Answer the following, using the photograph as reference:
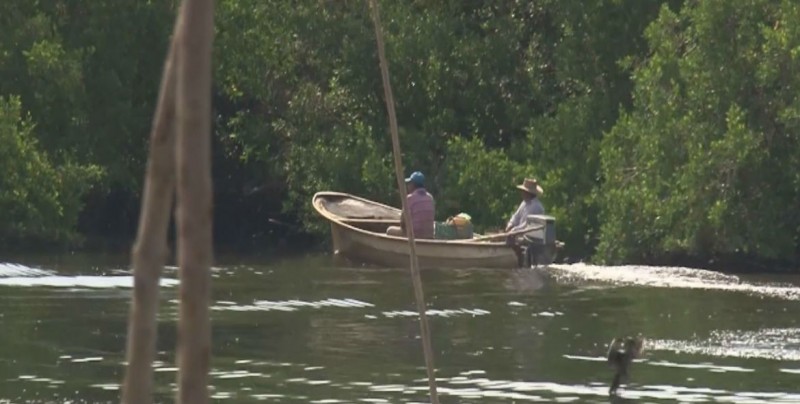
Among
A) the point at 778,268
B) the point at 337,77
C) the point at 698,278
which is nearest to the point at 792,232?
the point at 778,268

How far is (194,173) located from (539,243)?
18.6 meters

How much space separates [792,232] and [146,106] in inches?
447

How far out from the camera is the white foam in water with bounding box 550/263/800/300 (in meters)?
19.7

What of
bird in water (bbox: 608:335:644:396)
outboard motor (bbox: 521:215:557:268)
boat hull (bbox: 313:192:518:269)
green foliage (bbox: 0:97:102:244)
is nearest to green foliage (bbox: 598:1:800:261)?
outboard motor (bbox: 521:215:557:268)

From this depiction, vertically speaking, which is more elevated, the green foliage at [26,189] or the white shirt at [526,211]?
the green foliage at [26,189]

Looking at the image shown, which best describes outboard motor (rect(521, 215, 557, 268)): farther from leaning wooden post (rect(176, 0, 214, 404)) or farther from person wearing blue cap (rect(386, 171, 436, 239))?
leaning wooden post (rect(176, 0, 214, 404))

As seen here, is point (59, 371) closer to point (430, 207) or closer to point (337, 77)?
point (430, 207)

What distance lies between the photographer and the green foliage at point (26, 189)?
2491 centimetres

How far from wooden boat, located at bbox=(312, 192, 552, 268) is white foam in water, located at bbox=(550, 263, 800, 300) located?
2.76 feet

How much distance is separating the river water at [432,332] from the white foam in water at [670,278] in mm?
44

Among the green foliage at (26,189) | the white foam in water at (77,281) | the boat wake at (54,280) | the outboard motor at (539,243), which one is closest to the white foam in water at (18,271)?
the boat wake at (54,280)

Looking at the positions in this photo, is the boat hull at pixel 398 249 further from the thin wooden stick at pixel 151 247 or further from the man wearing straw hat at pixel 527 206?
the thin wooden stick at pixel 151 247

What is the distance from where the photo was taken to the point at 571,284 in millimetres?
20406

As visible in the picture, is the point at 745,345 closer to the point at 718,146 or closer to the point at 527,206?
the point at 718,146
